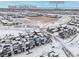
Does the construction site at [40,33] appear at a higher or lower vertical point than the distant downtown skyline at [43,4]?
lower

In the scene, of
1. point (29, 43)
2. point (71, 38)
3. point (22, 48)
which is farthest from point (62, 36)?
point (22, 48)

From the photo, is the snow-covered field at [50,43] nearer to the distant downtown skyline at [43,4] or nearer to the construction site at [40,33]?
the construction site at [40,33]

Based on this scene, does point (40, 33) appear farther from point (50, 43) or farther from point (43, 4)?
point (43, 4)

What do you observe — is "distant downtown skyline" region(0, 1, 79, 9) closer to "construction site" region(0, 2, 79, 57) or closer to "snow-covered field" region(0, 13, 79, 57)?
"construction site" region(0, 2, 79, 57)

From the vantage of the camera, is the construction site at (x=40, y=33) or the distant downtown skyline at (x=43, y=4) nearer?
the construction site at (x=40, y=33)

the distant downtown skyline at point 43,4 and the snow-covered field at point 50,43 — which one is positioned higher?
the distant downtown skyline at point 43,4

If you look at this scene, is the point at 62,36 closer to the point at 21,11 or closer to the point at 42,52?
the point at 42,52

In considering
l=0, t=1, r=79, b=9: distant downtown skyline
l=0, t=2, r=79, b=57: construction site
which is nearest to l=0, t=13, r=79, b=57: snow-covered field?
l=0, t=2, r=79, b=57: construction site

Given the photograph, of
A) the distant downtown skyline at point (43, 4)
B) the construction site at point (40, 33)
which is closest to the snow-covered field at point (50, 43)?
the construction site at point (40, 33)

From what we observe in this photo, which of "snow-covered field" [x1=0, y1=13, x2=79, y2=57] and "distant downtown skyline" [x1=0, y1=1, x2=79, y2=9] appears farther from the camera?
"distant downtown skyline" [x1=0, y1=1, x2=79, y2=9]

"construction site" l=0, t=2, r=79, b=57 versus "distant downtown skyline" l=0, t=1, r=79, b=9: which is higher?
"distant downtown skyline" l=0, t=1, r=79, b=9
